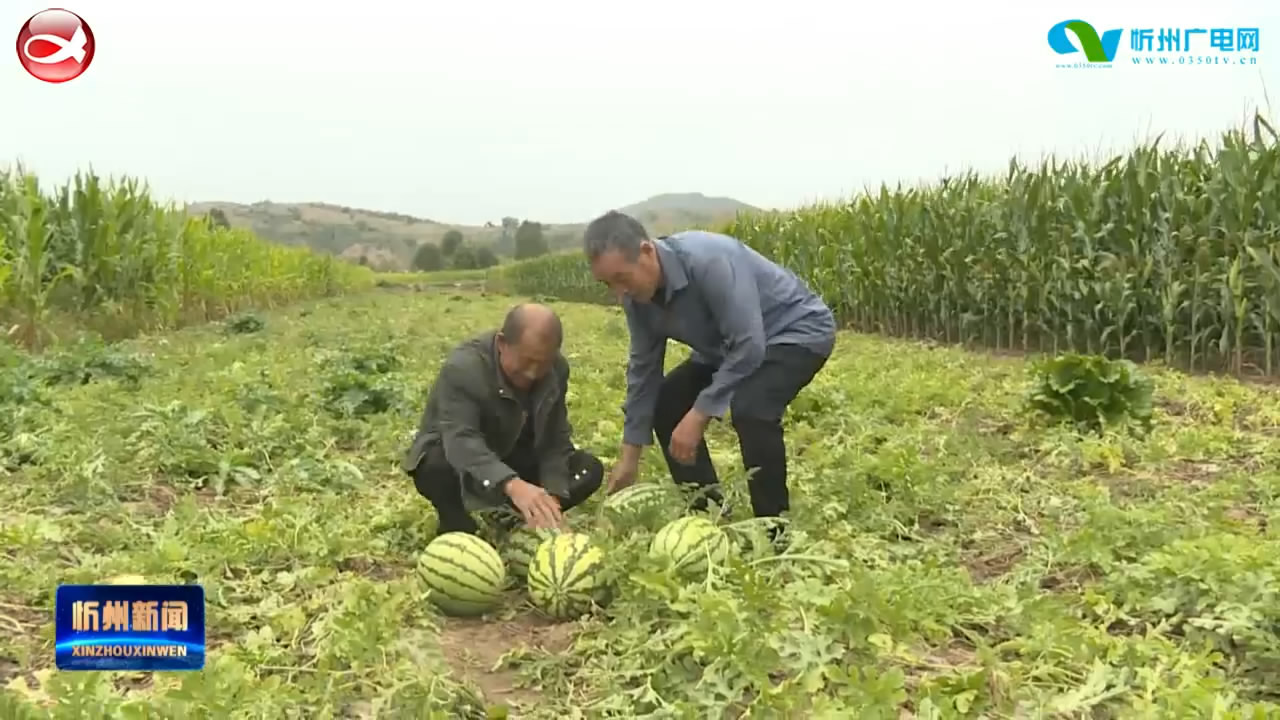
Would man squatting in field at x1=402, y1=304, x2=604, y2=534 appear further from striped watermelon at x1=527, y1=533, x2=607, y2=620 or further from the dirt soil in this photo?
the dirt soil

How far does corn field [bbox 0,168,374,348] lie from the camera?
34.9 ft

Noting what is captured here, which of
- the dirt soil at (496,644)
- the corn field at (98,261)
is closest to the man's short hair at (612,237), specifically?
the dirt soil at (496,644)

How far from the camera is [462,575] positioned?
3.53 meters

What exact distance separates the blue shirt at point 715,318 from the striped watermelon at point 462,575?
106 centimetres

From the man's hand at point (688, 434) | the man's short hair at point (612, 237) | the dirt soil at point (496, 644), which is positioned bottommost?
the dirt soil at point (496, 644)

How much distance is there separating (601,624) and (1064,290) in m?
9.53

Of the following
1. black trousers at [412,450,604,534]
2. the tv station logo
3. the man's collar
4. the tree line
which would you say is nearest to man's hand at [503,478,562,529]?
black trousers at [412,450,604,534]

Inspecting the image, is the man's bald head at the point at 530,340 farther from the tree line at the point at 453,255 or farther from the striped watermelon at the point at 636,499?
the tree line at the point at 453,255

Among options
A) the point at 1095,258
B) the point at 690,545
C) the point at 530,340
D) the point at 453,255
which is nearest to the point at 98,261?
the point at 530,340

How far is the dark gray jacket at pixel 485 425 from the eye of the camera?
12.5ft

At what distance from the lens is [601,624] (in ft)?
11.2

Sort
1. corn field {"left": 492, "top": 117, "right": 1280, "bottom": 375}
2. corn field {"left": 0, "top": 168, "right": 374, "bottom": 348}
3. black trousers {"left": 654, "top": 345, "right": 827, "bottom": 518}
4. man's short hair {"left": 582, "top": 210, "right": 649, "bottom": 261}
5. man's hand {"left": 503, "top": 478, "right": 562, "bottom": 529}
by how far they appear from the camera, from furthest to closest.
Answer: corn field {"left": 0, "top": 168, "right": 374, "bottom": 348}
corn field {"left": 492, "top": 117, "right": 1280, "bottom": 375}
black trousers {"left": 654, "top": 345, "right": 827, "bottom": 518}
man's short hair {"left": 582, "top": 210, "right": 649, "bottom": 261}
man's hand {"left": 503, "top": 478, "right": 562, "bottom": 529}

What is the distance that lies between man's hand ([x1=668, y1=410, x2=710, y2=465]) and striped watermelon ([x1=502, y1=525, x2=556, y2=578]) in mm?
696

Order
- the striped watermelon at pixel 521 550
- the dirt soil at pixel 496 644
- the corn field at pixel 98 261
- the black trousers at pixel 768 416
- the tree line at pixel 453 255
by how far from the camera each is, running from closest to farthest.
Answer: the dirt soil at pixel 496 644 → the striped watermelon at pixel 521 550 → the black trousers at pixel 768 416 → the corn field at pixel 98 261 → the tree line at pixel 453 255
